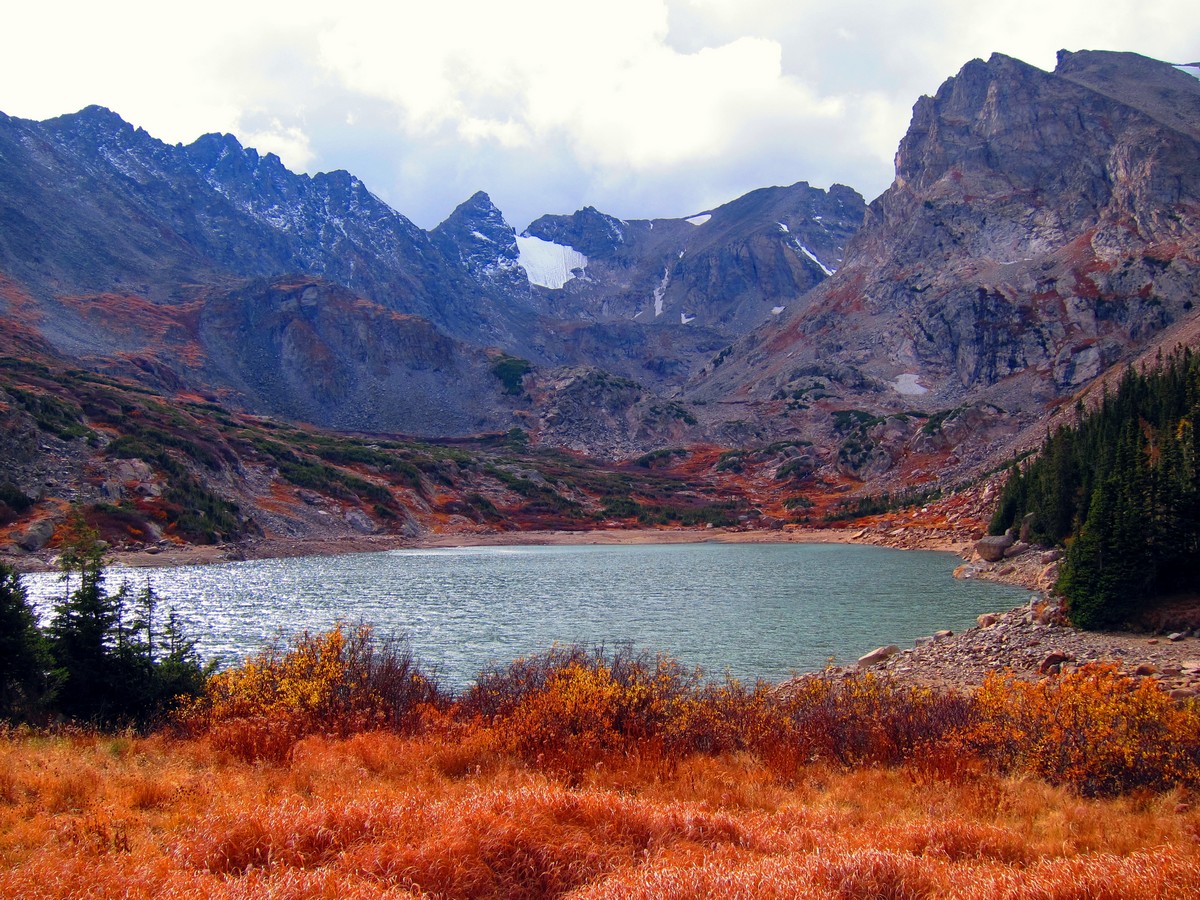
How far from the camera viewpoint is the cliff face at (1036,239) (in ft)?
464

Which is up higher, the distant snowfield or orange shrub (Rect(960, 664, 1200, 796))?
the distant snowfield

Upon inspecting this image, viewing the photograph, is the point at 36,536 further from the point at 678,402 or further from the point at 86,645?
the point at 678,402

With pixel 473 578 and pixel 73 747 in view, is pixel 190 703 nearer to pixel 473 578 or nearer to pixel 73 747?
pixel 73 747

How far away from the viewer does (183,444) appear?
76.8m

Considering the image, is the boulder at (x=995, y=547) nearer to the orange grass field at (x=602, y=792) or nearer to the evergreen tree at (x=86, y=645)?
the orange grass field at (x=602, y=792)

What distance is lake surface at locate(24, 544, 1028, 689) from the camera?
93.0ft

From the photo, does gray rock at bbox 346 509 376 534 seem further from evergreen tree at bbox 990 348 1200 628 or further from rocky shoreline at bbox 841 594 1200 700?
evergreen tree at bbox 990 348 1200 628

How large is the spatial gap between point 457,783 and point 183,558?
56.9m

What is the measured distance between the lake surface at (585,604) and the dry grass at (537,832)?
38.6 ft

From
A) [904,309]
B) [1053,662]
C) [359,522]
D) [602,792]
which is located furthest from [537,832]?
[904,309]

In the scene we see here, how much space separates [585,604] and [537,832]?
34331 millimetres

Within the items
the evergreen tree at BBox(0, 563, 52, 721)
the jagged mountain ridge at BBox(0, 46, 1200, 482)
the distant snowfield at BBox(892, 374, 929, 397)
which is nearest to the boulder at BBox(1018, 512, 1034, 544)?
the evergreen tree at BBox(0, 563, 52, 721)

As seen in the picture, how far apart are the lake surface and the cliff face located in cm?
10906

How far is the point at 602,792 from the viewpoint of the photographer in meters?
8.95
